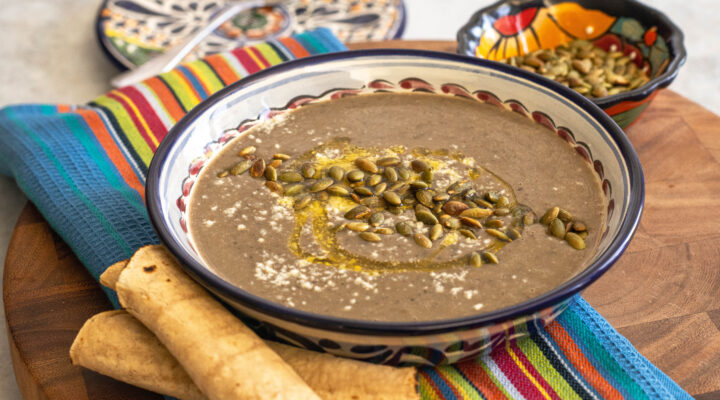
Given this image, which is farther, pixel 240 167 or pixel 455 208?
pixel 240 167

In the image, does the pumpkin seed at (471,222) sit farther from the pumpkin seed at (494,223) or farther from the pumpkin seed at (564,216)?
the pumpkin seed at (564,216)

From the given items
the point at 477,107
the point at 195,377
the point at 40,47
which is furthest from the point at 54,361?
the point at 40,47

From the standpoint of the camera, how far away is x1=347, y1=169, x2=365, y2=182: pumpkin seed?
5.77 feet

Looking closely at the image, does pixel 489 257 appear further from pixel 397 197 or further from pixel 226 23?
pixel 226 23

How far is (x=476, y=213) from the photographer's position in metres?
1.63

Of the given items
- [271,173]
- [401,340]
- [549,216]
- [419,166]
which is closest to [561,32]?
[419,166]

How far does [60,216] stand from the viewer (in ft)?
6.15

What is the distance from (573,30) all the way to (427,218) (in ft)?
4.21

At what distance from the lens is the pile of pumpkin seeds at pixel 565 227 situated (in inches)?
61.3

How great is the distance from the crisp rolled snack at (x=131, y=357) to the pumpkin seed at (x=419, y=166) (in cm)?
69

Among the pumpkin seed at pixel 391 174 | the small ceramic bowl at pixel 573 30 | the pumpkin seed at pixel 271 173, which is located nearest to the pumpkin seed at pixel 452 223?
the pumpkin seed at pixel 391 174

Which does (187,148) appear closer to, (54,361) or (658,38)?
(54,361)

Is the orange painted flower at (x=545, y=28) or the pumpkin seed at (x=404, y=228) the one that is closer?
the pumpkin seed at (x=404, y=228)

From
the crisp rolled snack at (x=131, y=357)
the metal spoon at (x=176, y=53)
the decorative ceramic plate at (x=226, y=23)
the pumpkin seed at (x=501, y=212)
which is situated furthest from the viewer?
the decorative ceramic plate at (x=226, y=23)
